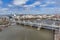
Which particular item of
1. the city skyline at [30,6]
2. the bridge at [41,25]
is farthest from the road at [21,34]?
the city skyline at [30,6]

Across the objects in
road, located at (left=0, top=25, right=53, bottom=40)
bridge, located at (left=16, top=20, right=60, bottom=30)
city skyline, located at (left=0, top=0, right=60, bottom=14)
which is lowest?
road, located at (left=0, top=25, right=53, bottom=40)

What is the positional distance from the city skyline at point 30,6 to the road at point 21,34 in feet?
0.76

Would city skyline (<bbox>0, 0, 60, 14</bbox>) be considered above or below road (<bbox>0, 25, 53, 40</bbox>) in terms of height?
above

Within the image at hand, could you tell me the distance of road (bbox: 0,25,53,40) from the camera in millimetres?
1461

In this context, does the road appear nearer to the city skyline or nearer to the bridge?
the bridge

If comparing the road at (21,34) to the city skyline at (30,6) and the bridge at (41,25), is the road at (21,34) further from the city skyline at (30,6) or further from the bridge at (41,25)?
the city skyline at (30,6)

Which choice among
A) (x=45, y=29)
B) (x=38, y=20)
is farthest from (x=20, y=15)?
(x=45, y=29)

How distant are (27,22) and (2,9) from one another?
384mm

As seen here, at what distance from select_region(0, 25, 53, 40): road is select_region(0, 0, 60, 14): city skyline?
233 millimetres

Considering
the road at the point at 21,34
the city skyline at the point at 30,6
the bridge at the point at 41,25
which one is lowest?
the road at the point at 21,34

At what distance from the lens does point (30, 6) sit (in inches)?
58.0

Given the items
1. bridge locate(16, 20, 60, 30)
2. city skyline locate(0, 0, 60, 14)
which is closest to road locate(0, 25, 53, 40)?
bridge locate(16, 20, 60, 30)

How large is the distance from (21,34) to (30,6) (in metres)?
0.40

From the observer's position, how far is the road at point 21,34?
4.79 feet
